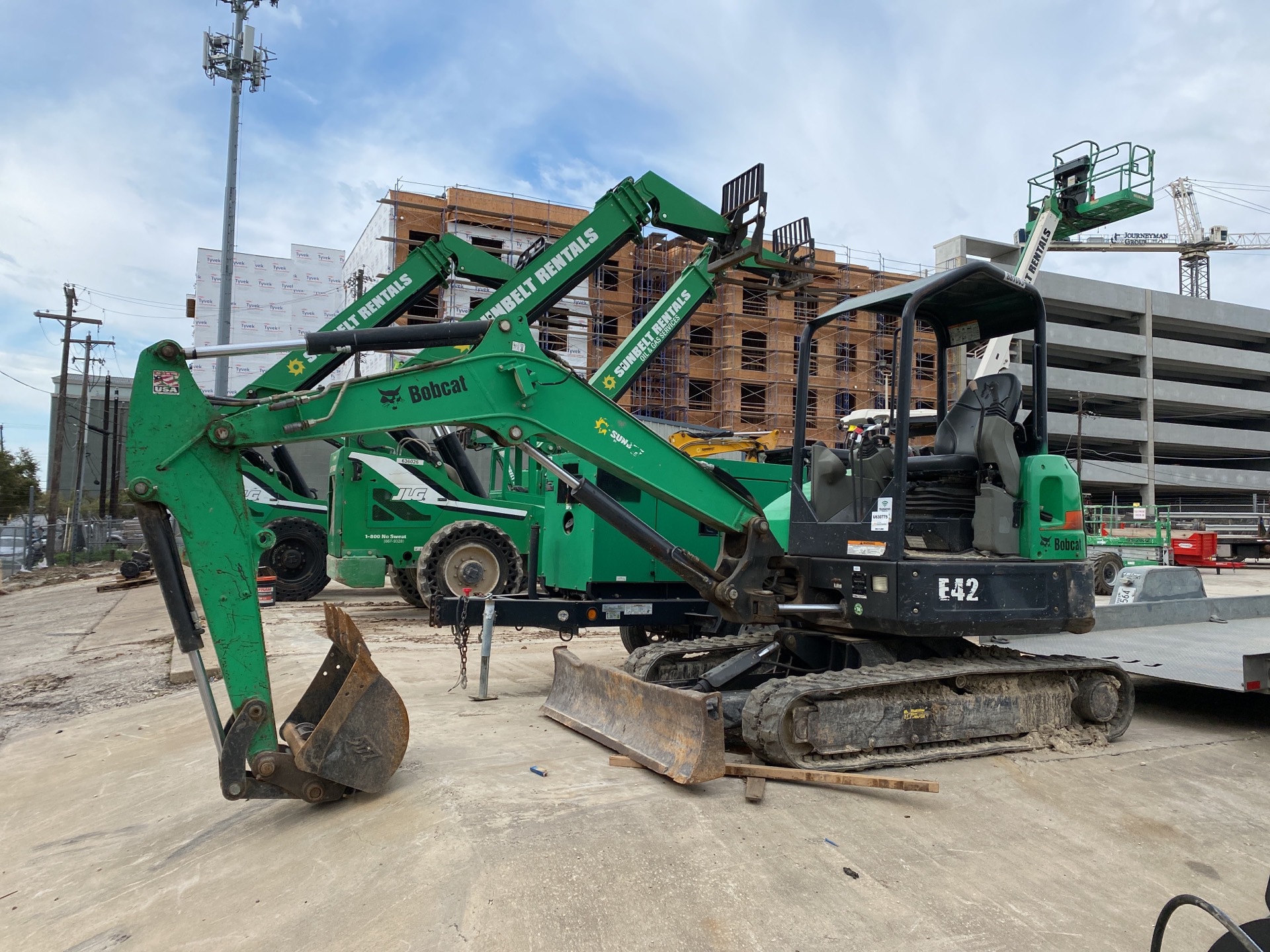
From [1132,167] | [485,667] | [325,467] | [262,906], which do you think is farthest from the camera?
[325,467]

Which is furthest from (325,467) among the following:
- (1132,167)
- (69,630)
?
(1132,167)

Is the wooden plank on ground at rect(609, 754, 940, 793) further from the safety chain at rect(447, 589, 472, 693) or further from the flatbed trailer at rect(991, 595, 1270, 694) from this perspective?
the safety chain at rect(447, 589, 472, 693)

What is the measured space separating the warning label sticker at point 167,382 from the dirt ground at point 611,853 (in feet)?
7.70

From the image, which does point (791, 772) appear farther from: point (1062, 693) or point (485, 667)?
point (485, 667)

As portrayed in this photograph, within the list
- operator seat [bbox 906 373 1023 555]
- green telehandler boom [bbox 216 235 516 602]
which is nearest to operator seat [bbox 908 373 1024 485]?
operator seat [bbox 906 373 1023 555]

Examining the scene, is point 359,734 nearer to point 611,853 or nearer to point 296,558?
point 611,853

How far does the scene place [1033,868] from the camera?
4.26m

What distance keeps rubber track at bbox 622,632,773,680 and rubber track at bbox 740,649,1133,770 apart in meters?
1.23

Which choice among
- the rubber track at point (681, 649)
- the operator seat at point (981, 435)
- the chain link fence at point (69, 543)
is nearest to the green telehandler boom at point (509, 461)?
the rubber track at point (681, 649)

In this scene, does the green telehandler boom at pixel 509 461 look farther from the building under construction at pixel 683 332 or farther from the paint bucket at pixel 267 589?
the building under construction at pixel 683 332

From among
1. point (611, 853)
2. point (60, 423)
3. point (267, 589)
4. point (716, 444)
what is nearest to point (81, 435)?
point (60, 423)

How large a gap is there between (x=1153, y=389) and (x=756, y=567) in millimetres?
57114

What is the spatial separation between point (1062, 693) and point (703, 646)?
8.58 ft

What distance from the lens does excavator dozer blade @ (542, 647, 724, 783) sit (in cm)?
486
